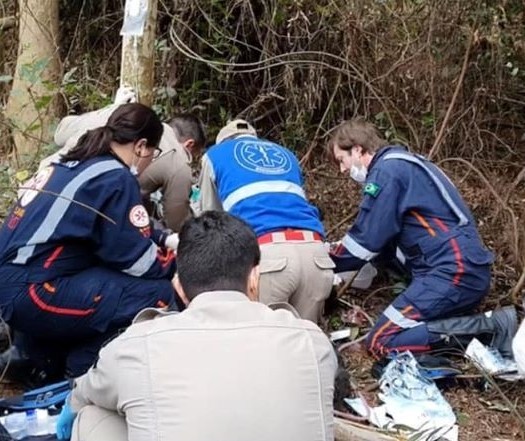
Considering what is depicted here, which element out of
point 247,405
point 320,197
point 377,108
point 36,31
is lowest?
point 320,197

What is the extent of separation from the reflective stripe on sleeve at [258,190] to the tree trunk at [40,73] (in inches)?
91.9

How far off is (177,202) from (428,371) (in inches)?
67.0

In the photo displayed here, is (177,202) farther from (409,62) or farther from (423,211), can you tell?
(409,62)

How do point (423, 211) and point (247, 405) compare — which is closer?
point (247, 405)

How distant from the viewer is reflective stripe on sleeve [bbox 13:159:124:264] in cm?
343

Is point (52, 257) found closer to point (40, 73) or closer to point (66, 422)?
point (66, 422)

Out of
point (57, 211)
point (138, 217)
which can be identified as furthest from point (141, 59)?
point (57, 211)

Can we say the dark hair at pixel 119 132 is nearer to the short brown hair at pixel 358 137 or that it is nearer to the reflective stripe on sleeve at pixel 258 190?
the reflective stripe on sleeve at pixel 258 190

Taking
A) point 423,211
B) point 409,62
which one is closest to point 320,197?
point 409,62

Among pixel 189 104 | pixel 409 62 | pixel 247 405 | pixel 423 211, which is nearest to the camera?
pixel 247 405

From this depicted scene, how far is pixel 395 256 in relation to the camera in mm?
4664

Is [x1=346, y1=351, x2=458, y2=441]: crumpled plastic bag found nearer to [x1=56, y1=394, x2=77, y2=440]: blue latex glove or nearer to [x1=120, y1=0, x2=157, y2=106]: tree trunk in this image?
[x1=56, y1=394, x2=77, y2=440]: blue latex glove

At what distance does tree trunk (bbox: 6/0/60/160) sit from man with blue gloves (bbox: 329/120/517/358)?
108 inches

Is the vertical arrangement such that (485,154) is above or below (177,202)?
below
